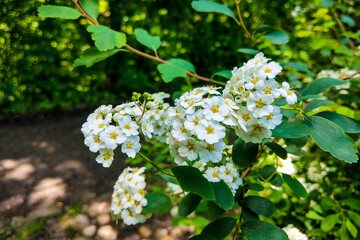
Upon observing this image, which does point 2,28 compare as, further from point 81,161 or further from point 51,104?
point 81,161

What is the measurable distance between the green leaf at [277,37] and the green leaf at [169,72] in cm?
44

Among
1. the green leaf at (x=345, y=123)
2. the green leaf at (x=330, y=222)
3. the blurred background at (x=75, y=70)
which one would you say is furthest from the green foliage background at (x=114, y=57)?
the green leaf at (x=345, y=123)

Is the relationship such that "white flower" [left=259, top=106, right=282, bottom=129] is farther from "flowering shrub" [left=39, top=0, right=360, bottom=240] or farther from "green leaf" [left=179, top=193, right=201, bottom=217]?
"green leaf" [left=179, top=193, right=201, bottom=217]

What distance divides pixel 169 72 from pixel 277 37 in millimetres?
525

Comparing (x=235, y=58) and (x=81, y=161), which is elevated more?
(x=235, y=58)

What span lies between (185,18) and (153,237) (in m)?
3.35

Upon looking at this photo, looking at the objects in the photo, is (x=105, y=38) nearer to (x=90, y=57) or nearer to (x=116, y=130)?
(x=90, y=57)

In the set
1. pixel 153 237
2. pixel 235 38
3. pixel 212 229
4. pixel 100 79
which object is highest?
pixel 212 229

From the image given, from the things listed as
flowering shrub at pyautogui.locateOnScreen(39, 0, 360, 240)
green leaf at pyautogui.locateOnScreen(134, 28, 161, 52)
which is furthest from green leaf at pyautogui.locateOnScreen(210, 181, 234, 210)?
green leaf at pyautogui.locateOnScreen(134, 28, 161, 52)

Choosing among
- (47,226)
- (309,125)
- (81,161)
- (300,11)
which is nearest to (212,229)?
(309,125)

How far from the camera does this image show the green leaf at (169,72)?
1.06 metres

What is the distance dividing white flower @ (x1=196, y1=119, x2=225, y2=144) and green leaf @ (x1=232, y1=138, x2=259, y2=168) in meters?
0.19

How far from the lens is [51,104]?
442 cm

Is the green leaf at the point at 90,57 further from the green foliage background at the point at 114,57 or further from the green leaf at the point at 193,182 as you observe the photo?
the green foliage background at the point at 114,57
